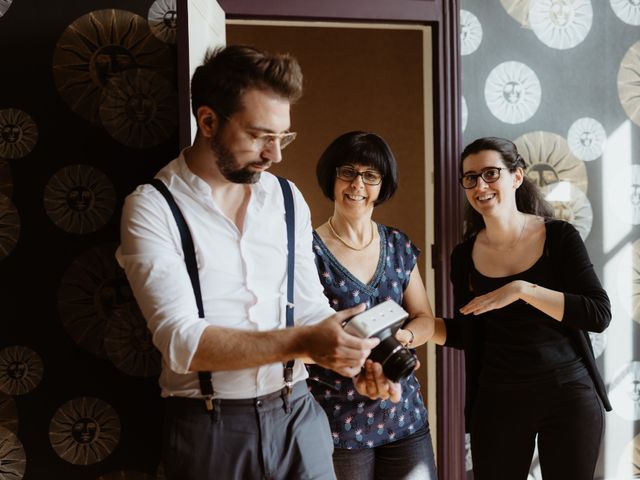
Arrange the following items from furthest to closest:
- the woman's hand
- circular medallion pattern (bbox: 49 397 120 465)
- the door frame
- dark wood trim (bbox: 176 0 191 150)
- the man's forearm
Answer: the door frame, circular medallion pattern (bbox: 49 397 120 465), the woman's hand, dark wood trim (bbox: 176 0 191 150), the man's forearm

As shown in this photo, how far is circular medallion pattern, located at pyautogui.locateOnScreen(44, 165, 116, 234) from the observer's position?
7.16 ft

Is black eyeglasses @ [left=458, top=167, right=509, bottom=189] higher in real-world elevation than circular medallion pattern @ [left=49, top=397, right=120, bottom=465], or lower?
higher

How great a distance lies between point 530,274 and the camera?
6.77ft

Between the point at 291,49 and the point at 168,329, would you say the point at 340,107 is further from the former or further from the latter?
the point at 168,329

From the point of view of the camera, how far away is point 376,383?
56.4 inches

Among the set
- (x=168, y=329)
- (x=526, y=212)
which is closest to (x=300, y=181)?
(x=526, y=212)

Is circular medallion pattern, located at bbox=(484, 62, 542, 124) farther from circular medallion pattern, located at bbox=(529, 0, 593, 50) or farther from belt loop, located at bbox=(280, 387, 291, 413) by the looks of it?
belt loop, located at bbox=(280, 387, 291, 413)

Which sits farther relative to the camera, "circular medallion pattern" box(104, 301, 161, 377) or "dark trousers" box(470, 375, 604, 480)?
"circular medallion pattern" box(104, 301, 161, 377)

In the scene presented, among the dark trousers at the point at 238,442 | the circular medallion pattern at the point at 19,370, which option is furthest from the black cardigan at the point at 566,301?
the circular medallion pattern at the point at 19,370

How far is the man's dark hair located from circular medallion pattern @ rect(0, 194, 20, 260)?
1083mm

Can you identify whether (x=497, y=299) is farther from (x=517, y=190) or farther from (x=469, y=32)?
(x=469, y=32)

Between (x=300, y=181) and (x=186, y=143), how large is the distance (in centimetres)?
204

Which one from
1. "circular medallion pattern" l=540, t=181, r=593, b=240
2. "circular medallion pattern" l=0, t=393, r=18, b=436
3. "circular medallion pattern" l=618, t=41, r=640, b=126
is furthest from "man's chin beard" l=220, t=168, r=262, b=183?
"circular medallion pattern" l=618, t=41, r=640, b=126

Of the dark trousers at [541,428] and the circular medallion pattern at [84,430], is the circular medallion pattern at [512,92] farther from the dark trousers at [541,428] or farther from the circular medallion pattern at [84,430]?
the circular medallion pattern at [84,430]
